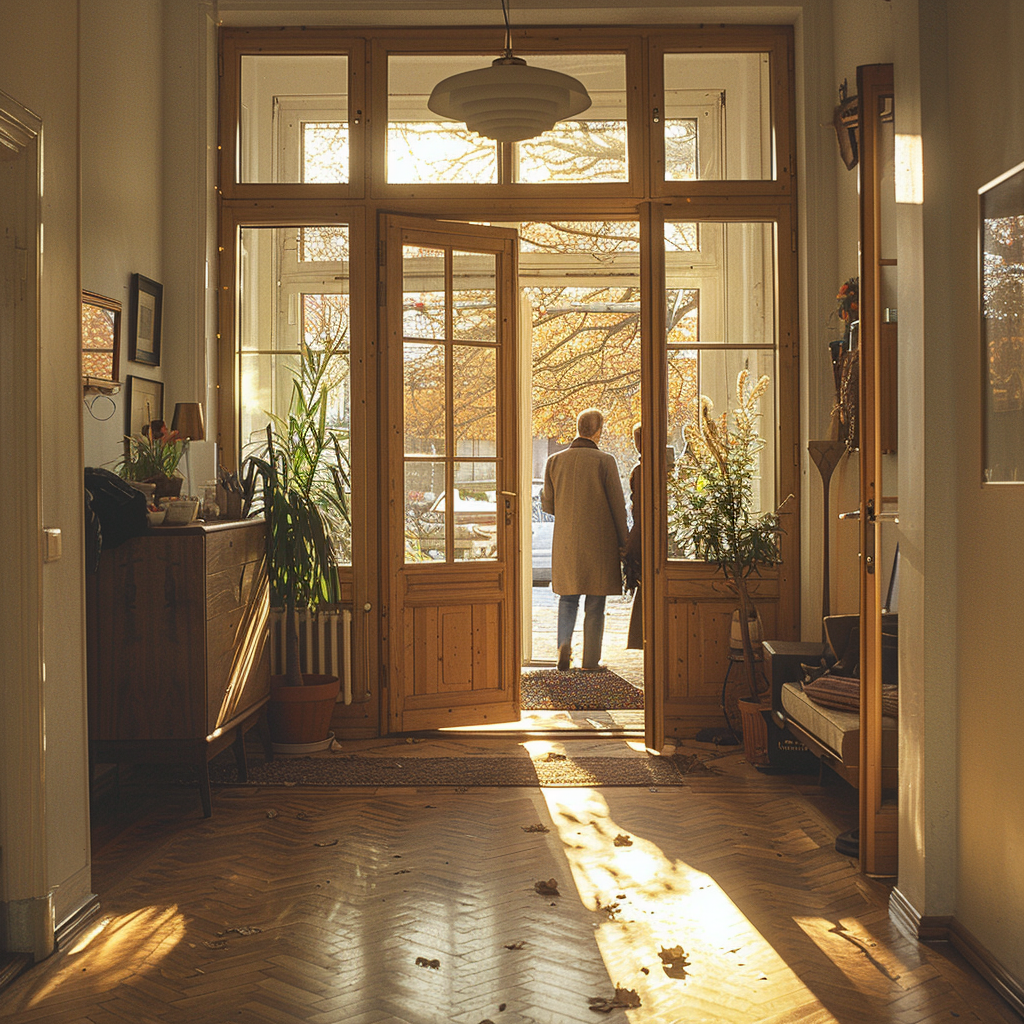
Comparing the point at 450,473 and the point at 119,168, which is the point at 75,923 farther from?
the point at 119,168

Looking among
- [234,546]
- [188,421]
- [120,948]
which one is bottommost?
[120,948]

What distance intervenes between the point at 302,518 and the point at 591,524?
2.57 meters

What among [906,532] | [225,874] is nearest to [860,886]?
[906,532]

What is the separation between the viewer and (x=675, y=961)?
294 centimetres

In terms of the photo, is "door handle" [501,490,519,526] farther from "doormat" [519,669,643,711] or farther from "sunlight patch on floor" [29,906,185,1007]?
"sunlight patch on floor" [29,906,185,1007]

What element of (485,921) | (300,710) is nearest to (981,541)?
(485,921)

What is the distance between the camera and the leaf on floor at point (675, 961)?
2.87m

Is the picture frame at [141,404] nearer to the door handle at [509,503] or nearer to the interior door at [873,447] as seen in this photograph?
the door handle at [509,503]

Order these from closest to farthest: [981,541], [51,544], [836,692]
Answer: [981,541] < [51,544] < [836,692]

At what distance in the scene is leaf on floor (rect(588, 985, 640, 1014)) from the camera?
105 inches

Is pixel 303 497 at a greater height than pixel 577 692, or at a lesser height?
greater

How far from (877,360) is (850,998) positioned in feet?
6.44

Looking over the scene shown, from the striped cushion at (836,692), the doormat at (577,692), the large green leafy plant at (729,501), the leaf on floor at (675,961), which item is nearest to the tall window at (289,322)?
the doormat at (577,692)

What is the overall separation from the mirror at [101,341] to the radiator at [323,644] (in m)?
1.59
